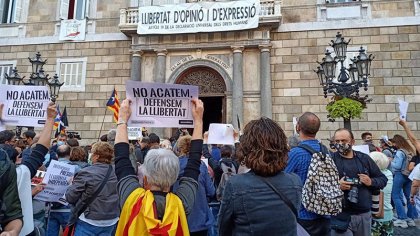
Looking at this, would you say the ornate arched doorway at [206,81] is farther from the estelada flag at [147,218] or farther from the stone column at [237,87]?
the estelada flag at [147,218]

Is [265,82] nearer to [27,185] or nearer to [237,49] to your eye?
[237,49]

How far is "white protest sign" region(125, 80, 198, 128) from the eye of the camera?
10.5 feet

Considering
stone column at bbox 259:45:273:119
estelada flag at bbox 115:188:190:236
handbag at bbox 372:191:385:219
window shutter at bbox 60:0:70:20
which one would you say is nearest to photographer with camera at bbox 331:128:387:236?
handbag at bbox 372:191:385:219

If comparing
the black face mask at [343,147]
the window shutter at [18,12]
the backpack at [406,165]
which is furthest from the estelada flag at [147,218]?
the window shutter at [18,12]

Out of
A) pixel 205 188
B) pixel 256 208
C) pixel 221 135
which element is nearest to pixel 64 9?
pixel 221 135

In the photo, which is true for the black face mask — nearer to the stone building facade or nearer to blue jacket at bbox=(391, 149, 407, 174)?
blue jacket at bbox=(391, 149, 407, 174)

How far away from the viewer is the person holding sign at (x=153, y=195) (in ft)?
7.22

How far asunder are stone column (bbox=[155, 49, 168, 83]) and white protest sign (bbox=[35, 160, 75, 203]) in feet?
34.1

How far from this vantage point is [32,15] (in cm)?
1692

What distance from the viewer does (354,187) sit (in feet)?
12.6

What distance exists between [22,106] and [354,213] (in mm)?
4425

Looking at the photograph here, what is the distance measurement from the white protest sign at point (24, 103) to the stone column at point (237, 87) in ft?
31.4


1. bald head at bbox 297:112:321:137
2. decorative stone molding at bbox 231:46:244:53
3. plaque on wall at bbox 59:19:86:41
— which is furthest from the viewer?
plaque on wall at bbox 59:19:86:41

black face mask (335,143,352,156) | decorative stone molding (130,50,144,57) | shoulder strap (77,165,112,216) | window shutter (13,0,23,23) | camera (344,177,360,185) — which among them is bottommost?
shoulder strap (77,165,112,216)
